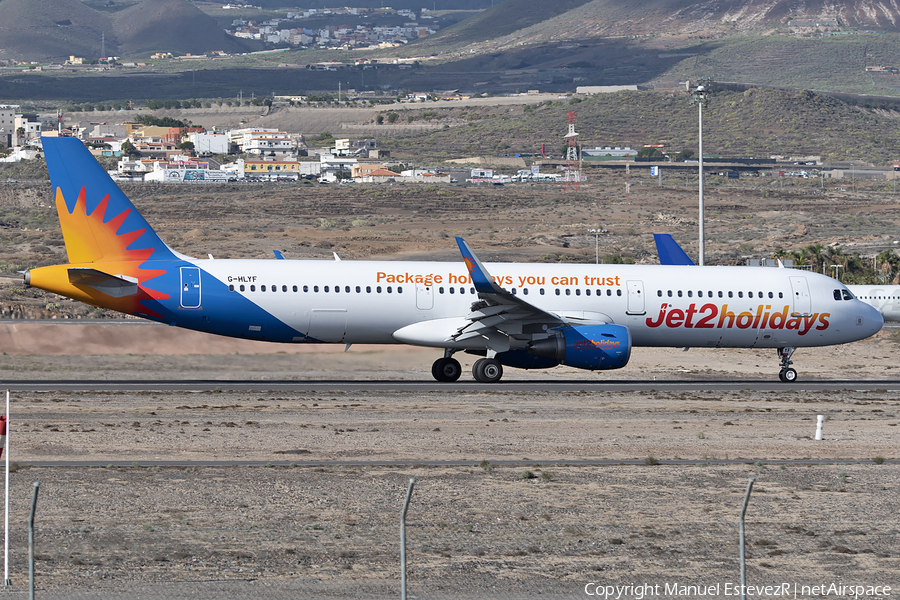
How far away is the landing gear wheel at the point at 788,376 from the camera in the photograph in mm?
37969

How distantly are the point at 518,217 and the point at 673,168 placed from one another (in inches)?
3171

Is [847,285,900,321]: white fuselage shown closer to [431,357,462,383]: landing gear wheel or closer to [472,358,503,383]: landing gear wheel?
[472,358,503,383]: landing gear wheel

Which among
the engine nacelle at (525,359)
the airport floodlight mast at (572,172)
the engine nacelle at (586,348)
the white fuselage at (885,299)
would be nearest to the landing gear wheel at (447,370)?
the engine nacelle at (525,359)

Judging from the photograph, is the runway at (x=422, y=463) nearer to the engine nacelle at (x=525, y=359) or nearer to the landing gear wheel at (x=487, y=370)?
the engine nacelle at (x=525, y=359)

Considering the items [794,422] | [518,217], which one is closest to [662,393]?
[794,422]

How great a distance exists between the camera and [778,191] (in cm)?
15562

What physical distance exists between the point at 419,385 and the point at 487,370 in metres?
2.13

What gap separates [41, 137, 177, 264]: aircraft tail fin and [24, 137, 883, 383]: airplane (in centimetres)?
4

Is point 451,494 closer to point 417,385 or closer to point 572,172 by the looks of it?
point 417,385

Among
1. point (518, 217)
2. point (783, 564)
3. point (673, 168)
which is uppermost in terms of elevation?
point (673, 168)

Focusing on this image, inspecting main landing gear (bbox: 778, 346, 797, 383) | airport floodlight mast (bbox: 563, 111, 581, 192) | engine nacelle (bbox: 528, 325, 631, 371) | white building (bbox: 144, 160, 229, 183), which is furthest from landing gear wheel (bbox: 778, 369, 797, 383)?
white building (bbox: 144, 160, 229, 183)

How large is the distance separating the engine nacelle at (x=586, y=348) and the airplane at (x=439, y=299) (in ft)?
0.10

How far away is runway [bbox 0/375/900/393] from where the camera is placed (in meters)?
32.8

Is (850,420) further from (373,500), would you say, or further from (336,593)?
(336,593)
